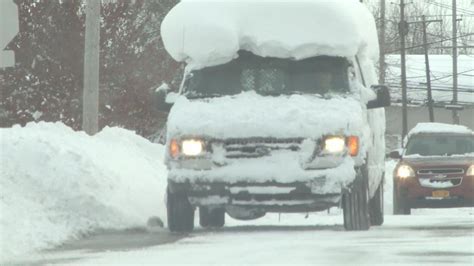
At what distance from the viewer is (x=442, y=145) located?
21703mm

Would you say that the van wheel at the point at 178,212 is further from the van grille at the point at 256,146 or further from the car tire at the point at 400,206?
the car tire at the point at 400,206

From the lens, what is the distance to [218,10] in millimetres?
13148

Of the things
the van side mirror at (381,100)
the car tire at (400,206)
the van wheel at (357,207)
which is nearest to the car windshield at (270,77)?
the van side mirror at (381,100)

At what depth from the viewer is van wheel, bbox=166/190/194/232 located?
12.7 meters

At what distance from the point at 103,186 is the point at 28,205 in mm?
1532

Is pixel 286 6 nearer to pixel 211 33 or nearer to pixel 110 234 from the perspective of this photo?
pixel 211 33

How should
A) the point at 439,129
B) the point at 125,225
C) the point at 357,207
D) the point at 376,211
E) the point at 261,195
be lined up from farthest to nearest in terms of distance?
the point at 439,129, the point at 376,211, the point at 125,225, the point at 357,207, the point at 261,195

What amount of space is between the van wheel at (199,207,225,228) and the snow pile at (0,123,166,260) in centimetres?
69

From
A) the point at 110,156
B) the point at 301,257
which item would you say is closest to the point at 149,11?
the point at 110,156

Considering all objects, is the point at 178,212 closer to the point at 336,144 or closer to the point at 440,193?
the point at 336,144

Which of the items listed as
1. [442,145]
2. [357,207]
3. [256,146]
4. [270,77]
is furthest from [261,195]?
[442,145]

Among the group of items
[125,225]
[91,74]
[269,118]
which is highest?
[91,74]

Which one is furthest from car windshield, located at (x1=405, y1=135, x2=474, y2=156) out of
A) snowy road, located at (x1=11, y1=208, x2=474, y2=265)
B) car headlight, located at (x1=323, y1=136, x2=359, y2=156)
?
car headlight, located at (x1=323, y1=136, x2=359, y2=156)

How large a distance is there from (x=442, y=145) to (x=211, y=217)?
852 centimetres
